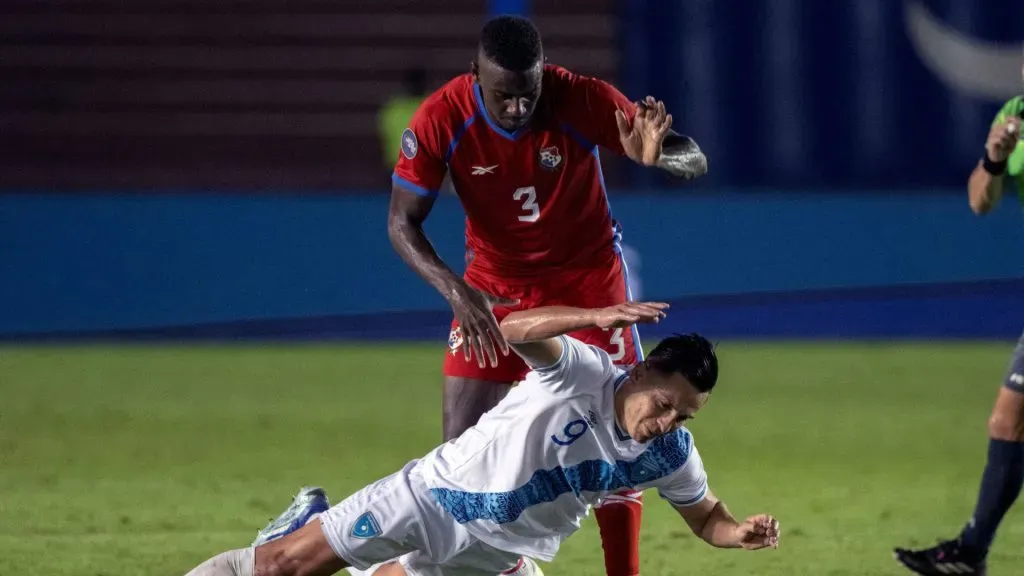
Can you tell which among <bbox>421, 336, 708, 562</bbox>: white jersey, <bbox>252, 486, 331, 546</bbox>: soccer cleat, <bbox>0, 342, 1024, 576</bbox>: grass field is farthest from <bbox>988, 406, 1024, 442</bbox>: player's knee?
<bbox>252, 486, 331, 546</bbox>: soccer cleat

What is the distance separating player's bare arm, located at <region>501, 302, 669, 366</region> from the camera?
481cm

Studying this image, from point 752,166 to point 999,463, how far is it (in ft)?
28.0

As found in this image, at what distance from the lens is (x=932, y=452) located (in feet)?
31.8

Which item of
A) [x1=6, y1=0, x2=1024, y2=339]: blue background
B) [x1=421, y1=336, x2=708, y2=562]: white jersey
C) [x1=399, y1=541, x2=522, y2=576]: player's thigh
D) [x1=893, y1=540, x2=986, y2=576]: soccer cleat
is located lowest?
[x1=6, y1=0, x2=1024, y2=339]: blue background

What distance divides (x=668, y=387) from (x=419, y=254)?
134cm

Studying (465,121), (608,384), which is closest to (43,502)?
(465,121)

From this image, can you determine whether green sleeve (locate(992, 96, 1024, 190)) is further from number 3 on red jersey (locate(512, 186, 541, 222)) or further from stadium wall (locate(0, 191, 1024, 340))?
stadium wall (locate(0, 191, 1024, 340))

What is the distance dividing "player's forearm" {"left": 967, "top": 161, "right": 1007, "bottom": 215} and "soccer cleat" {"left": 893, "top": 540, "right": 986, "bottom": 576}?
1309mm

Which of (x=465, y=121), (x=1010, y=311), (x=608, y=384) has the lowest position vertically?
(x=1010, y=311)

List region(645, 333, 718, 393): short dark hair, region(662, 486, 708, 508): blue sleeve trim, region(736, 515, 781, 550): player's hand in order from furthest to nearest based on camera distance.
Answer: region(662, 486, 708, 508): blue sleeve trim → region(736, 515, 781, 550): player's hand → region(645, 333, 718, 393): short dark hair

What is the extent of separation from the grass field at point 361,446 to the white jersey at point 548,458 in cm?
141

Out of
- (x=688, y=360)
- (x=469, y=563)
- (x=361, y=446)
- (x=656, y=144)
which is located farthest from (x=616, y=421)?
(x=361, y=446)

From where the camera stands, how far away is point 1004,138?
20.4ft

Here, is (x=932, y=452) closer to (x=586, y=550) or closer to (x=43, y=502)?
(x=586, y=550)
